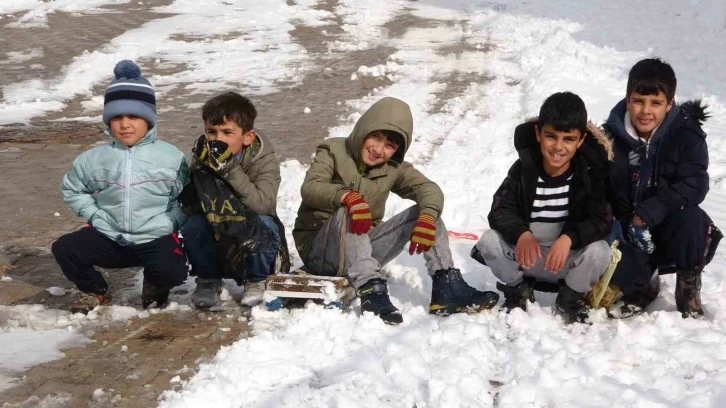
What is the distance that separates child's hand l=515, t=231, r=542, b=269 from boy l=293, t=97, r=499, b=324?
25 cm

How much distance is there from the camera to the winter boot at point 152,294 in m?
4.81

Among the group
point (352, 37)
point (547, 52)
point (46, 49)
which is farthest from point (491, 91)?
point (46, 49)

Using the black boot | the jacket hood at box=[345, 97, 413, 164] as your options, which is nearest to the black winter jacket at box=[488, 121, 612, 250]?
the black boot

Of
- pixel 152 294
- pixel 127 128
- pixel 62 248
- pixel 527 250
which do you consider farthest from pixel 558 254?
pixel 62 248

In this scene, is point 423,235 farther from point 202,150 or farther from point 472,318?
point 202,150

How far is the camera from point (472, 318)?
4477 mm

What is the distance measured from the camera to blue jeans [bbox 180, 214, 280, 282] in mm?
4770

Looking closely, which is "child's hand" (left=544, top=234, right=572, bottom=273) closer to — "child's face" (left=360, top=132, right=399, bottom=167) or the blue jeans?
"child's face" (left=360, top=132, right=399, bottom=167)

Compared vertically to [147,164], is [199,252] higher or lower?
lower

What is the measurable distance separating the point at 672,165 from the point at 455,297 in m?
1.31

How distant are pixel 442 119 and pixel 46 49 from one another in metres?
7.82

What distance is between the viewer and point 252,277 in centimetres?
483

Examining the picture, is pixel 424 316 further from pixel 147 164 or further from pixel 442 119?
pixel 442 119

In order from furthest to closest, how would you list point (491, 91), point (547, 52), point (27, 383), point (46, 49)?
point (46, 49) → point (547, 52) → point (491, 91) → point (27, 383)
